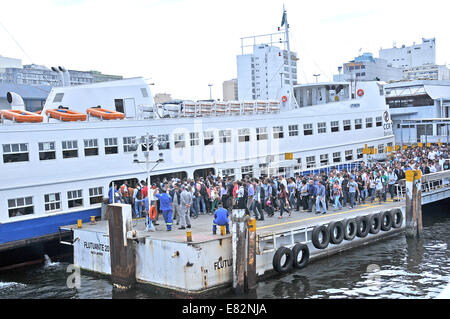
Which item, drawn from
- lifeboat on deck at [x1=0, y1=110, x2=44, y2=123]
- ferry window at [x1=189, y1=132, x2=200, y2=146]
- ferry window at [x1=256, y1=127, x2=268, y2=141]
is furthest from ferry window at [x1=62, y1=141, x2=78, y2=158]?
ferry window at [x1=256, y1=127, x2=268, y2=141]

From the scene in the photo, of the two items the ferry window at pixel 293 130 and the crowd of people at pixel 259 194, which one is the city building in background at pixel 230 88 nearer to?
the ferry window at pixel 293 130

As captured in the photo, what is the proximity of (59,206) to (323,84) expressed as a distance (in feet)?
77.3

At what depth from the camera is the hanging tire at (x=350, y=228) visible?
1947 cm

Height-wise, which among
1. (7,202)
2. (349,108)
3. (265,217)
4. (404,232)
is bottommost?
(404,232)

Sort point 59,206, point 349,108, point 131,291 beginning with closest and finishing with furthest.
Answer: point 131,291 → point 59,206 → point 349,108

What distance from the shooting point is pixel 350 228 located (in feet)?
65.3

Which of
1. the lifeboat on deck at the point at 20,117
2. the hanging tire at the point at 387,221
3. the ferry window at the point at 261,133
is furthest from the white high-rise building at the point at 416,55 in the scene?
the lifeboat on deck at the point at 20,117

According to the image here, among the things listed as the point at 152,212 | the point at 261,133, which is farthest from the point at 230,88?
the point at 152,212

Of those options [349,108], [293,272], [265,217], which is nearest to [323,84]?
[349,108]

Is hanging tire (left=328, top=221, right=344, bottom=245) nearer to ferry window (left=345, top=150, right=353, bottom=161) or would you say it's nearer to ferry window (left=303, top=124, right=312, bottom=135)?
ferry window (left=303, top=124, right=312, bottom=135)

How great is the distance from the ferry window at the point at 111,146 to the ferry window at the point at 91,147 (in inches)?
21.0

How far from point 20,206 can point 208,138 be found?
1065 cm

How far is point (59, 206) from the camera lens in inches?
805
